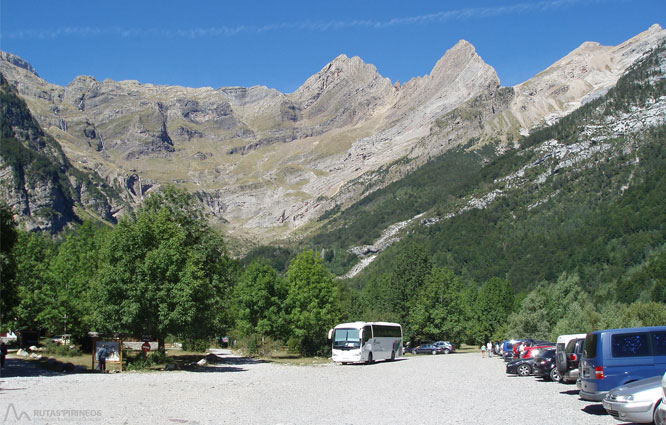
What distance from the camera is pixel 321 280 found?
189ft

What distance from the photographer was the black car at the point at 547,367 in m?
28.9

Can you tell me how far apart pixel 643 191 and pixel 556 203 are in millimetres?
26985

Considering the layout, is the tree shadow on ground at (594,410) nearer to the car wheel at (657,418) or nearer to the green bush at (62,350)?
the car wheel at (657,418)

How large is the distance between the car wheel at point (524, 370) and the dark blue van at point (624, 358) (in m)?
16.0

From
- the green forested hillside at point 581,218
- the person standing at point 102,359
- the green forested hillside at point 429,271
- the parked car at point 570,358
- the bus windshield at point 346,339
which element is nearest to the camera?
the parked car at point 570,358

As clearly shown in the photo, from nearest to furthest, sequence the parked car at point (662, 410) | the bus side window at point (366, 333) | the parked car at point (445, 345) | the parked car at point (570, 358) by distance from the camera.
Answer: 1. the parked car at point (662, 410)
2. the parked car at point (570, 358)
3. the bus side window at point (366, 333)
4. the parked car at point (445, 345)

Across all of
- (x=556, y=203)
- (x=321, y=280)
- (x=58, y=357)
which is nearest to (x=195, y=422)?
(x=58, y=357)

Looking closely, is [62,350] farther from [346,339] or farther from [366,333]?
[366,333]

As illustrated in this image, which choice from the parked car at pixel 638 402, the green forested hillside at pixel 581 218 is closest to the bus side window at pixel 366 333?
the parked car at pixel 638 402

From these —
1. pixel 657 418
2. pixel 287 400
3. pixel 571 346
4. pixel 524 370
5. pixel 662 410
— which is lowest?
pixel 524 370

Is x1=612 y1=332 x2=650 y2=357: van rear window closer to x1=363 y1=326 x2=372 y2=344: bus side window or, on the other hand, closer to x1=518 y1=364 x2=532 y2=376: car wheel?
x1=518 y1=364 x2=532 y2=376: car wheel

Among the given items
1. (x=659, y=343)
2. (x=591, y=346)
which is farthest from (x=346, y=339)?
(x=659, y=343)

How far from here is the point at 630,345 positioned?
1758 centimetres

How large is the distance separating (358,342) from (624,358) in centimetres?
3068
